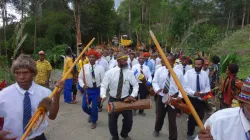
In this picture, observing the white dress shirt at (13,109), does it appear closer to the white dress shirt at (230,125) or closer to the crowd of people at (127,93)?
the crowd of people at (127,93)

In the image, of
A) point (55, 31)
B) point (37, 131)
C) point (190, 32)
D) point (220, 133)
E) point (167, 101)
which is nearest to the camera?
point (220, 133)

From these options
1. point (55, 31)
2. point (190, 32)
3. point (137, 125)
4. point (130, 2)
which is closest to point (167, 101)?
point (137, 125)

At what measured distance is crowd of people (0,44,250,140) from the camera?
217 centimetres

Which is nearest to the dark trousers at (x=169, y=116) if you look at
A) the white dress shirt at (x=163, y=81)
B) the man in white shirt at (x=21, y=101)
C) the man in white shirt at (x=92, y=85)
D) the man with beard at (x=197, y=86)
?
the white dress shirt at (x=163, y=81)

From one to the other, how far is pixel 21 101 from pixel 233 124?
226 centimetres

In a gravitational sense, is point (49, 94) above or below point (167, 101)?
above

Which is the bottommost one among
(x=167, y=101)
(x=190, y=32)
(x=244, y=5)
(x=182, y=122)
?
(x=182, y=122)

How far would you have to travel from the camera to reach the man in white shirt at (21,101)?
2879 mm

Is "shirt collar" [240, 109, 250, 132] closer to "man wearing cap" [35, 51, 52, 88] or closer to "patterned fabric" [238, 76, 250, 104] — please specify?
"patterned fabric" [238, 76, 250, 104]

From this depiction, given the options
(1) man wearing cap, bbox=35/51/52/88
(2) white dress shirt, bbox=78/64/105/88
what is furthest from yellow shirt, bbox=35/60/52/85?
(2) white dress shirt, bbox=78/64/105/88

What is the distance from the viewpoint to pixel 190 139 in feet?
19.5

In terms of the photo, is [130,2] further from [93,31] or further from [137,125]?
[137,125]

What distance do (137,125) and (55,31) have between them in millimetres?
18063

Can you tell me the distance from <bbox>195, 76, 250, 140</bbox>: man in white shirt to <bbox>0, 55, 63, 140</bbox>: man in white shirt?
5.81 feet
